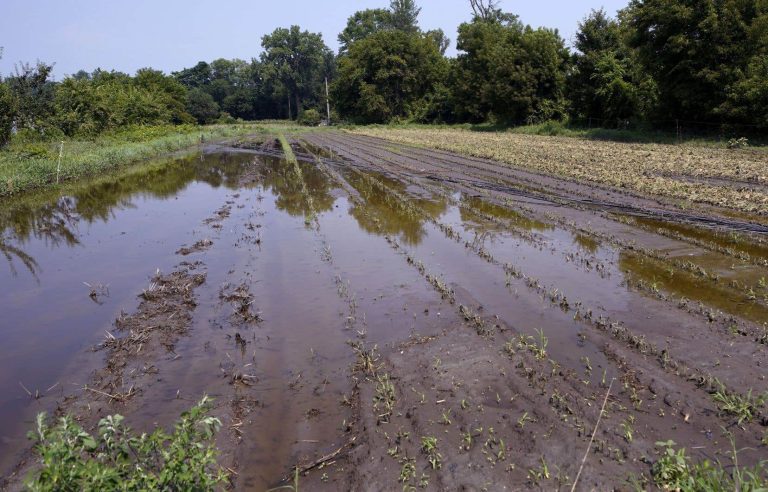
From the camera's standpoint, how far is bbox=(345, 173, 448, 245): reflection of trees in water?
10.6 meters

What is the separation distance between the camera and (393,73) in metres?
59.5

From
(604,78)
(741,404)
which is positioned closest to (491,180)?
(741,404)

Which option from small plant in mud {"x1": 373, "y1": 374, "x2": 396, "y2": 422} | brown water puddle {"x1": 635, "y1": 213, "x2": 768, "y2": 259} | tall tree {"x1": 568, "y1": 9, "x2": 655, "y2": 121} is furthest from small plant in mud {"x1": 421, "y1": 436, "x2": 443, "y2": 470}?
tall tree {"x1": 568, "y1": 9, "x2": 655, "y2": 121}

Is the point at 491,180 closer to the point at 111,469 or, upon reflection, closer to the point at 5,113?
the point at 111,469

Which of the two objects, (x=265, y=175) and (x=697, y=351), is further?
(x=265, y=175)

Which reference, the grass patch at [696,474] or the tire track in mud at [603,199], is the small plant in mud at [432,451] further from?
the tire track in mud at [603,199]

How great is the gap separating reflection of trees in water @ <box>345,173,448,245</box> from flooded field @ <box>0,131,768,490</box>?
11cm

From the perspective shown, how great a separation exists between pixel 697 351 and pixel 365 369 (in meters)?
3.24

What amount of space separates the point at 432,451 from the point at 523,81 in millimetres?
38336

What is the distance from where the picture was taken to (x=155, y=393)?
4.86m

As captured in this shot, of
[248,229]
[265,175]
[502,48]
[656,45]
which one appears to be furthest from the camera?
[502,48]

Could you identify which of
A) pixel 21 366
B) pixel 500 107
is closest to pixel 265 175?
pixel 21 366

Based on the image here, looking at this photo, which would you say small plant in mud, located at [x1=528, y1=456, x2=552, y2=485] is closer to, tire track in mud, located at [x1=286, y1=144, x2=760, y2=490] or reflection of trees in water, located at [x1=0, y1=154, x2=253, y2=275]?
tire track in mud, located at [x1=286, y1=144, x2=760, y2=490]

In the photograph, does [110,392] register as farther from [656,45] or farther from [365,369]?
[656,45]
